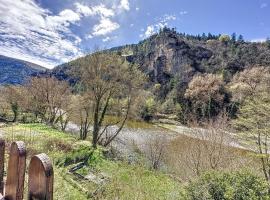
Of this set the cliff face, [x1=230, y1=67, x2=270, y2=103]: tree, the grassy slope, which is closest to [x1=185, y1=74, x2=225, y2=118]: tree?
[x1=230, y1=67, x2=270, y2=103]: tree

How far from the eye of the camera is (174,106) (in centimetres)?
6962

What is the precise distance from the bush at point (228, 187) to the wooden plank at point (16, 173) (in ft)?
19.5

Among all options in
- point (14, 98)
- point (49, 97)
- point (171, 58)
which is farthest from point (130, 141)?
point (171, 58)

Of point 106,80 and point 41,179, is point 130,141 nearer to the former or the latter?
point 106,80

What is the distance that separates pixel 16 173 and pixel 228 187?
6.17m

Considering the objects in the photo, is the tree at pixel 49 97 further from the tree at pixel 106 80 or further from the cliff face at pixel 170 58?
the cliff face at pixel 170 58

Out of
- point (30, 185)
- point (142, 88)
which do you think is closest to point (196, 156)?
point (142, 88)

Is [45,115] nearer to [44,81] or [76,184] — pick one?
[44,81]

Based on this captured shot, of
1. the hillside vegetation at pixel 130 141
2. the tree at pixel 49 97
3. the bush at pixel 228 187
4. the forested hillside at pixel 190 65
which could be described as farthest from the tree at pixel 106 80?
the forested hillside at pixel 190 65

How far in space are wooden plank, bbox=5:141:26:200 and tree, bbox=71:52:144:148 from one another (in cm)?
1898

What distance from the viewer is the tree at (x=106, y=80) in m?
20.6

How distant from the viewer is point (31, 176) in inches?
31.3

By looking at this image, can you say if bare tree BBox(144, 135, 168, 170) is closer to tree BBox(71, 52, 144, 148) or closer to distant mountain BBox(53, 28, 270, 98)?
tree BBox(71, 52, 144, 148)

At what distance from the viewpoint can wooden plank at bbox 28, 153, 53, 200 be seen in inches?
27.7
